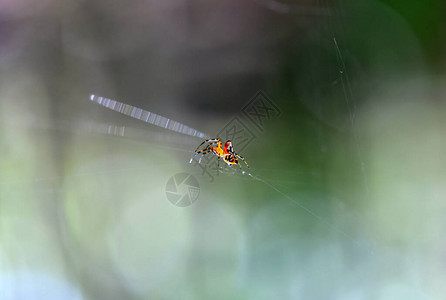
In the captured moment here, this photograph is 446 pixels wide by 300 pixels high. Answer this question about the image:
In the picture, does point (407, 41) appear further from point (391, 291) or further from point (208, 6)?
point (391, 291)

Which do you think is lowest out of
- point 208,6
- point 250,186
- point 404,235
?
point 404,235

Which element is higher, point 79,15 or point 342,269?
point 79,15

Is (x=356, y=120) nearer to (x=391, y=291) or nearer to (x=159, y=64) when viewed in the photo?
(x=391, y=291)

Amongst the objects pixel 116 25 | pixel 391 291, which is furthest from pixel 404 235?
pixel 116 25

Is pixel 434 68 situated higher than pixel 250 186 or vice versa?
pixel 434 68

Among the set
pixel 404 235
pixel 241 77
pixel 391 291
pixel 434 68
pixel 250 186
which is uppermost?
pixel 241 77

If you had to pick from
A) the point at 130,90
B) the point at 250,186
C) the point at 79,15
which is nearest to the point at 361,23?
the point at 250,186
